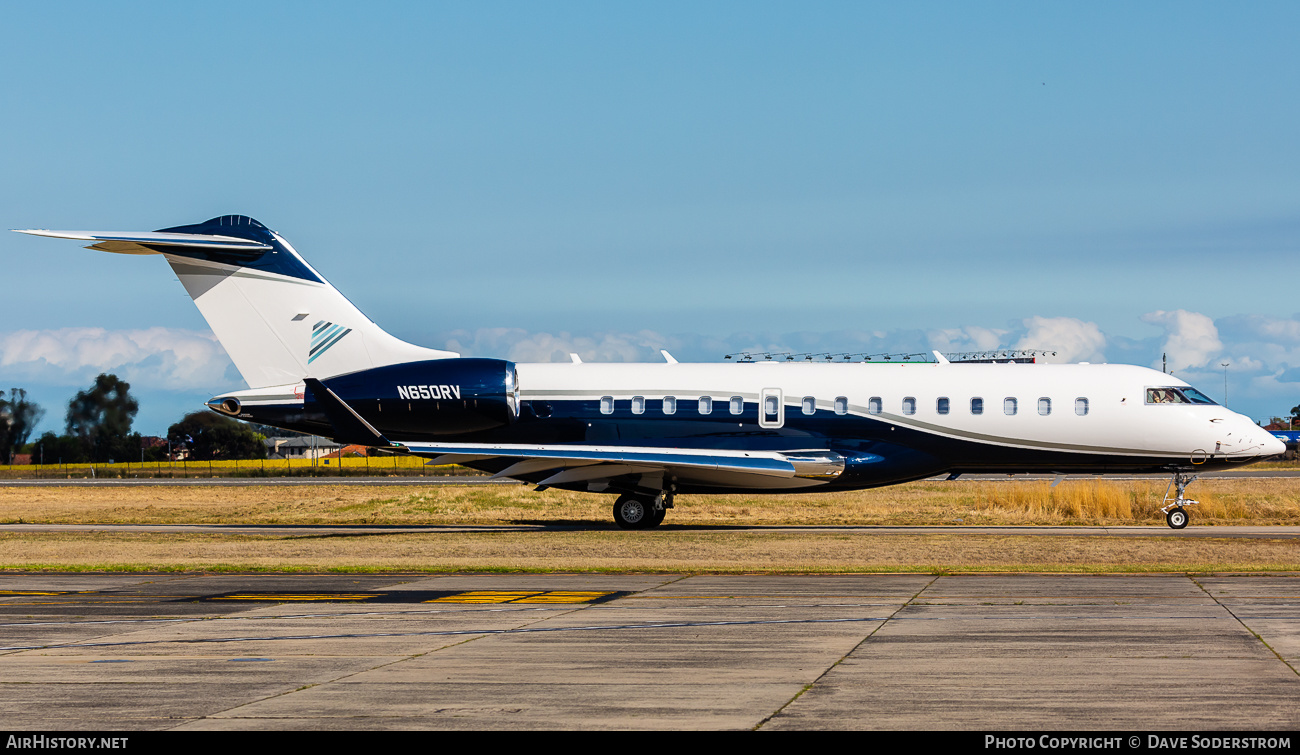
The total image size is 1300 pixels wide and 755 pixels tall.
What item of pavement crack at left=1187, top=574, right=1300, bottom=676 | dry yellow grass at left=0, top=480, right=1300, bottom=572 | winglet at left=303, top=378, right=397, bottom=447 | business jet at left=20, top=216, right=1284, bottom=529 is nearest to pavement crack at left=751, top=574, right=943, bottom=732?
pavement crack at left=1187, top=574, right=1300, bottom=676

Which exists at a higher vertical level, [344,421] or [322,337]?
[322,337]

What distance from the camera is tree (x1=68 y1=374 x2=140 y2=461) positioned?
12525 cm

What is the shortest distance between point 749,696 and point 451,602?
706 cm

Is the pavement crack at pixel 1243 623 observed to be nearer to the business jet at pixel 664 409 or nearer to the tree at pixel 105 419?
the business jet at pixel 664 409

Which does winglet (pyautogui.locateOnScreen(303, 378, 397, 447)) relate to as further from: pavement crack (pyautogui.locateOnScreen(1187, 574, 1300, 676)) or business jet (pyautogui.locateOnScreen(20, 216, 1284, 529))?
pavement crack (pyautogui.locateOnScreen(1187, 574, 1300, 676))

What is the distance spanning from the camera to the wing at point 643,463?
88.1ft

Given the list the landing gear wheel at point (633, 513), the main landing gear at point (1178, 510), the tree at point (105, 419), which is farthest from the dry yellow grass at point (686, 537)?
the tree at point (105, 419)

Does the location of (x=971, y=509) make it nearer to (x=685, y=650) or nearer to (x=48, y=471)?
(x=685, y=650)

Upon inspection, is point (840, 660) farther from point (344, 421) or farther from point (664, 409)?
point (344, 421)

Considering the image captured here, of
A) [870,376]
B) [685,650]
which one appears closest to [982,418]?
[870,376]

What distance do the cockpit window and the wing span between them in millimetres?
7344

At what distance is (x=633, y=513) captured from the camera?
2842 centimetres

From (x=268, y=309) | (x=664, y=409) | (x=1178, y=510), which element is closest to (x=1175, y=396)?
(x=1178, y=510)

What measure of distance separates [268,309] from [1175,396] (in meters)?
21.5
